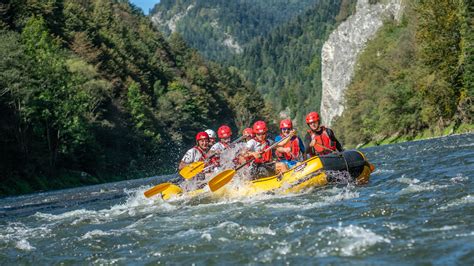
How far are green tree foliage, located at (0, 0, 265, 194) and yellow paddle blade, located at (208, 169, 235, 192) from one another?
2839cm

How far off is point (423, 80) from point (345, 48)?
91.0 m

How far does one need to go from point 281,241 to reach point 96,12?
8966cm

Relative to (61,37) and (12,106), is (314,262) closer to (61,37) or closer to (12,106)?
(12,106)

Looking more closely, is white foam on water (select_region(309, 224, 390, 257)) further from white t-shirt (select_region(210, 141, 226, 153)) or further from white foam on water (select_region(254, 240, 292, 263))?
white t-shirt (select_region(210, 141, 226, 153))

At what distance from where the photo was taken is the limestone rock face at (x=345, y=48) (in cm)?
13012

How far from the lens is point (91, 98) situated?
60688mm

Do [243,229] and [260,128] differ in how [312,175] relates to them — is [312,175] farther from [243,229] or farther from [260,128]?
[243,229]

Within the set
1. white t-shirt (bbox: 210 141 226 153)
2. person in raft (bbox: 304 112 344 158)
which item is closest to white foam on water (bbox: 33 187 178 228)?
white t-shirt (bbox: 210 141 226 153)

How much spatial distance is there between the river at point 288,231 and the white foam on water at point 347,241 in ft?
0.04

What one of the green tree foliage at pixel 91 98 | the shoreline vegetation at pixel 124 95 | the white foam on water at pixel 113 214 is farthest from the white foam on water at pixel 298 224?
the green tree foliage at pixel 91 98

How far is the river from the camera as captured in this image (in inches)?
316

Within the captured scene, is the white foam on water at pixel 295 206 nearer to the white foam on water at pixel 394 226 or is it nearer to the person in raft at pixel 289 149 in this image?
the white foam on water at pixel 394 226

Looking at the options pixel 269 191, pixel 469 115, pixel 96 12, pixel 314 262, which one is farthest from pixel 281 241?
pixel 96 12

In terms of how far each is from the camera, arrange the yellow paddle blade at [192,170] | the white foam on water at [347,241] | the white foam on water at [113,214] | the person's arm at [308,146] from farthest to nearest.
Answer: the yellow paddle blade at [192,170]
the person's arm at [308,146]
the white foam on water at [113,214]
the white foam on water at [347,241]
